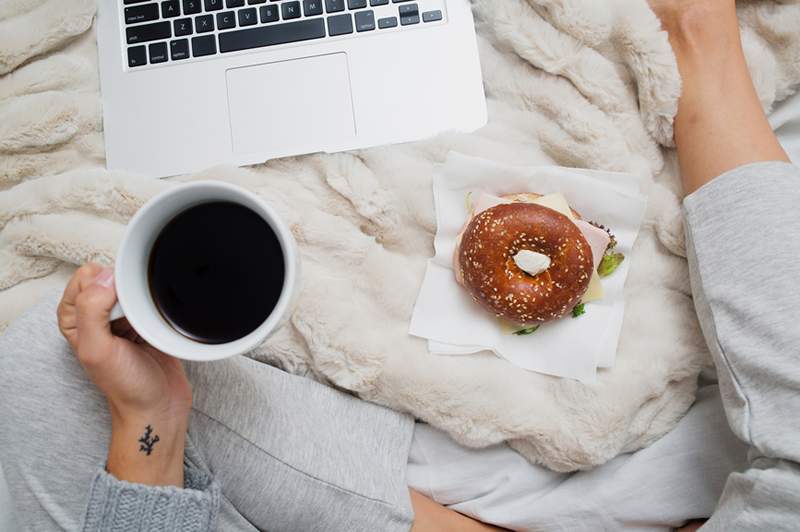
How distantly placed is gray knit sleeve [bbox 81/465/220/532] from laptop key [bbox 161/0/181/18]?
21.5 inches

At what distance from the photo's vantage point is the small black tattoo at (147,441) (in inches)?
25.8

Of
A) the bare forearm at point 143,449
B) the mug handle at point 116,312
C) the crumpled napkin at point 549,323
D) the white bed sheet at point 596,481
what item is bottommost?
the white bed sheet at point 596,481

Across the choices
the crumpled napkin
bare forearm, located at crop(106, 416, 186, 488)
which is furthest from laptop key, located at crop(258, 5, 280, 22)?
bare forearm, located at crop(106, 416, 186, 488)

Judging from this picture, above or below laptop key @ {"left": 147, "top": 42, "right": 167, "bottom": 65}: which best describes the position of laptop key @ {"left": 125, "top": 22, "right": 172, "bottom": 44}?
above

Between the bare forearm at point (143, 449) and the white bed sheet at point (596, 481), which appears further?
the white bed sheet at point (596, 481)

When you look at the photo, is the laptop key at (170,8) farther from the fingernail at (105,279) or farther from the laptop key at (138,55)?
the fingernail at (105,279)

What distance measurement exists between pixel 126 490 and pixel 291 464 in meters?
0.19

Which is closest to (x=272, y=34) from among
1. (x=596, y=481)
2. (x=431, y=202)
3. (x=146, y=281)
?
(x=431, y=202)

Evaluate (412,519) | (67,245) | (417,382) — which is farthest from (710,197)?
(67,245)

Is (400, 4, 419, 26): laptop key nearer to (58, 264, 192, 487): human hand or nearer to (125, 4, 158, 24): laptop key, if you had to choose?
(125, 4, 158, 24): laptop key

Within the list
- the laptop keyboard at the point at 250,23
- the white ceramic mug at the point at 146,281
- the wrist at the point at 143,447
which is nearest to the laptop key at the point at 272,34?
the laptop keyboard at the point at 250,23

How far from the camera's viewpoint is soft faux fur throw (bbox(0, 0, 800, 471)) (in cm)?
81

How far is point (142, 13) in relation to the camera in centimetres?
81

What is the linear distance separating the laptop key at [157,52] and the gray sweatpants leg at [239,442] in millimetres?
329
